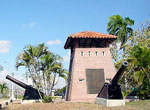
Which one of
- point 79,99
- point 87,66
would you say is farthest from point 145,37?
point 79,99

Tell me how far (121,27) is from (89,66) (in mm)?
13183

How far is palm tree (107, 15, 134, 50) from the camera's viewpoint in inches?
1242

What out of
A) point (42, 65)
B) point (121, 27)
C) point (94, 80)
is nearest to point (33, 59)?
point (42, 65)

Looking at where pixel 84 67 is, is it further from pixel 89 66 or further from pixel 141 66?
pixel 141 66

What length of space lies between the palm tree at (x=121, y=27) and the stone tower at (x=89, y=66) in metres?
9.98

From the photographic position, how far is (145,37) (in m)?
28.8

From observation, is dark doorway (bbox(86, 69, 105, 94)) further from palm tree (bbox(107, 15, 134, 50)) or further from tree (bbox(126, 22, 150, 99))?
palm tree (bbox(107, 15, 134, 50))

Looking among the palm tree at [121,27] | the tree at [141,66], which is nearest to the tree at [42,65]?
the tree at [141,66]

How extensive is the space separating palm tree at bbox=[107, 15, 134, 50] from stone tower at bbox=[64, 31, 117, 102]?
32.7 ft

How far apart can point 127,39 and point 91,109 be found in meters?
20.6

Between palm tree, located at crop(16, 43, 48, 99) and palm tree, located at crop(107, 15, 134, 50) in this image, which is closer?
palm tree, located at crop(16, 43, 48, 99)

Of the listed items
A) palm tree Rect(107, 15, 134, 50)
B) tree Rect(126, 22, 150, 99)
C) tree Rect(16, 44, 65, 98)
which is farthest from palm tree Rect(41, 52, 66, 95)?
palm tree Rect(107, 15, 134, 50)

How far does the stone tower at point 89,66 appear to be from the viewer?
2003 cm

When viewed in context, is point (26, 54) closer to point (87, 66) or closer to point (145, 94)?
A: point (87, 66)
